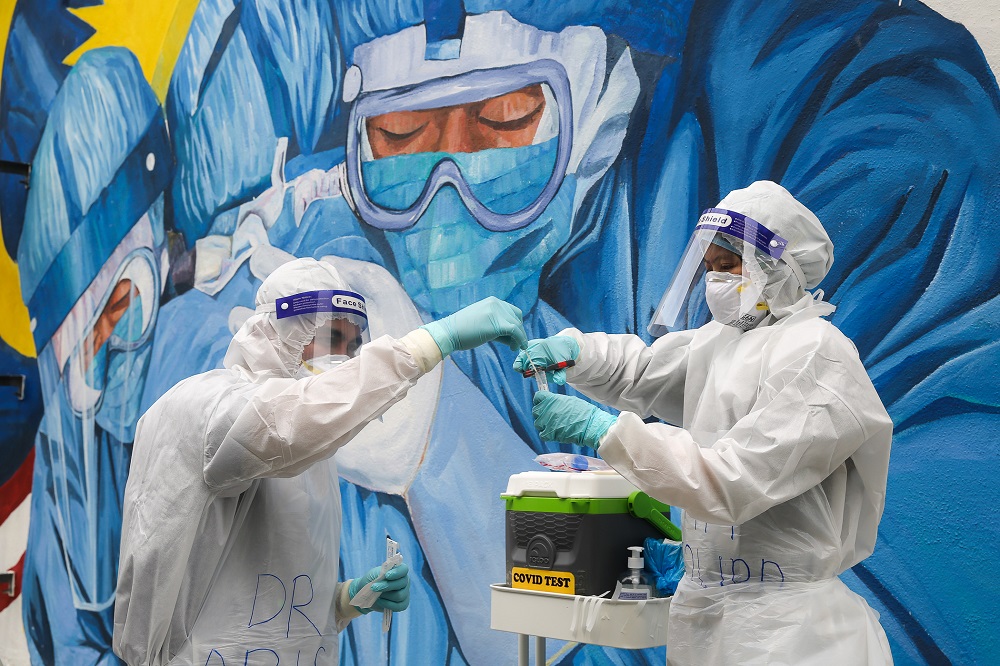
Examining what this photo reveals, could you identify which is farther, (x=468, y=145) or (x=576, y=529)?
(x=468, y=145)

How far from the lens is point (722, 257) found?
2.28 meters

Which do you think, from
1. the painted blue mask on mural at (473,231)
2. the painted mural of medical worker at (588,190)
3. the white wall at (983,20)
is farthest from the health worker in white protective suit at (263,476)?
the white wall at (983,20)

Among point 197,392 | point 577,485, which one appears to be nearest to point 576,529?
point 577,485

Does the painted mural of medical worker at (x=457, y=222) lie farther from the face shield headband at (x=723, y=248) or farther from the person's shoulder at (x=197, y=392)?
the person's shoulder at (x=197, y=392)

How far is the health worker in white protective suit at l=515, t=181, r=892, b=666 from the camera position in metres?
1.98

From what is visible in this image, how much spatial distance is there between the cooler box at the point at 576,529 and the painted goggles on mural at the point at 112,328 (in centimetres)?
363

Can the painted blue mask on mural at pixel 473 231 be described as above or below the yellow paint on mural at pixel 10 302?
above

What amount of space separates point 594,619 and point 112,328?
4.42 m

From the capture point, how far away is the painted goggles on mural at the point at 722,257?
2.17 m

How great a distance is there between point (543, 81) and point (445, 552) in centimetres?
185

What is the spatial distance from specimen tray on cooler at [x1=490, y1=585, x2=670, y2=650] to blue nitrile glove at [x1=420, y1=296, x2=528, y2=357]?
63 cm

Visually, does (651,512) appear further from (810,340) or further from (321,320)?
(321,320)

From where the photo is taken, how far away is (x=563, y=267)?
3520 mm

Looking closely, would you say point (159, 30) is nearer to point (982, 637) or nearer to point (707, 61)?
point (707, 61)
